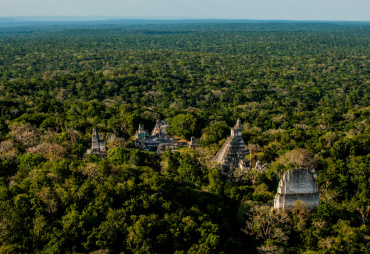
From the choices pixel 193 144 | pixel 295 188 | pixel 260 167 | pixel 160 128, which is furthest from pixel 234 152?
pixel 160 128

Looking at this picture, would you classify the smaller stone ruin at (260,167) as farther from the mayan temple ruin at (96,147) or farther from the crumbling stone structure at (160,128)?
the crumbling stone structure at (160,128)

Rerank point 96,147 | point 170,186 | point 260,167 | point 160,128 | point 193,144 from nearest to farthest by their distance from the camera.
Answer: point 170,186, point 260,167, point 96,147, point 193,144, point 160,128

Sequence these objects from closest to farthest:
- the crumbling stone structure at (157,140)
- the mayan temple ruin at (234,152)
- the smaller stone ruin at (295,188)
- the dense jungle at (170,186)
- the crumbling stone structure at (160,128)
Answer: the dense jungle at (170,186) < the smaller stone ruin at (295,188) < the mayan temple ruin at (234,152) < the crumbling stone structure at (157,140) < the crumbling stone structure at (160,128)

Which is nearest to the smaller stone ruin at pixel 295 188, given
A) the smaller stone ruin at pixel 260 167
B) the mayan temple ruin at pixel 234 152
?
the smaller stone ruin at pixel 260 167

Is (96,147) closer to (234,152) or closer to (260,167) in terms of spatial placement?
(234,152)

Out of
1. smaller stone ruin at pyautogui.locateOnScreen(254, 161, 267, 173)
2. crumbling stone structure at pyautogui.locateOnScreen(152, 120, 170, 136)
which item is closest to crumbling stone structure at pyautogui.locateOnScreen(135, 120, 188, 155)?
crumbling stone structure at pyautogui.locateOnScreen(152, 120, 170, 136)

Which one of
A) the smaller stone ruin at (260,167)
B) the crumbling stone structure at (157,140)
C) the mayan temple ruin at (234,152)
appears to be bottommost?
the crumbling stone structure at (157,140)

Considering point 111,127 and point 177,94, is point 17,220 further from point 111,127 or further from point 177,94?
point 177,94

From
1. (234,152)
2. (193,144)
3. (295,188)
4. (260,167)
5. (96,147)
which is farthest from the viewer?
(193,144)
